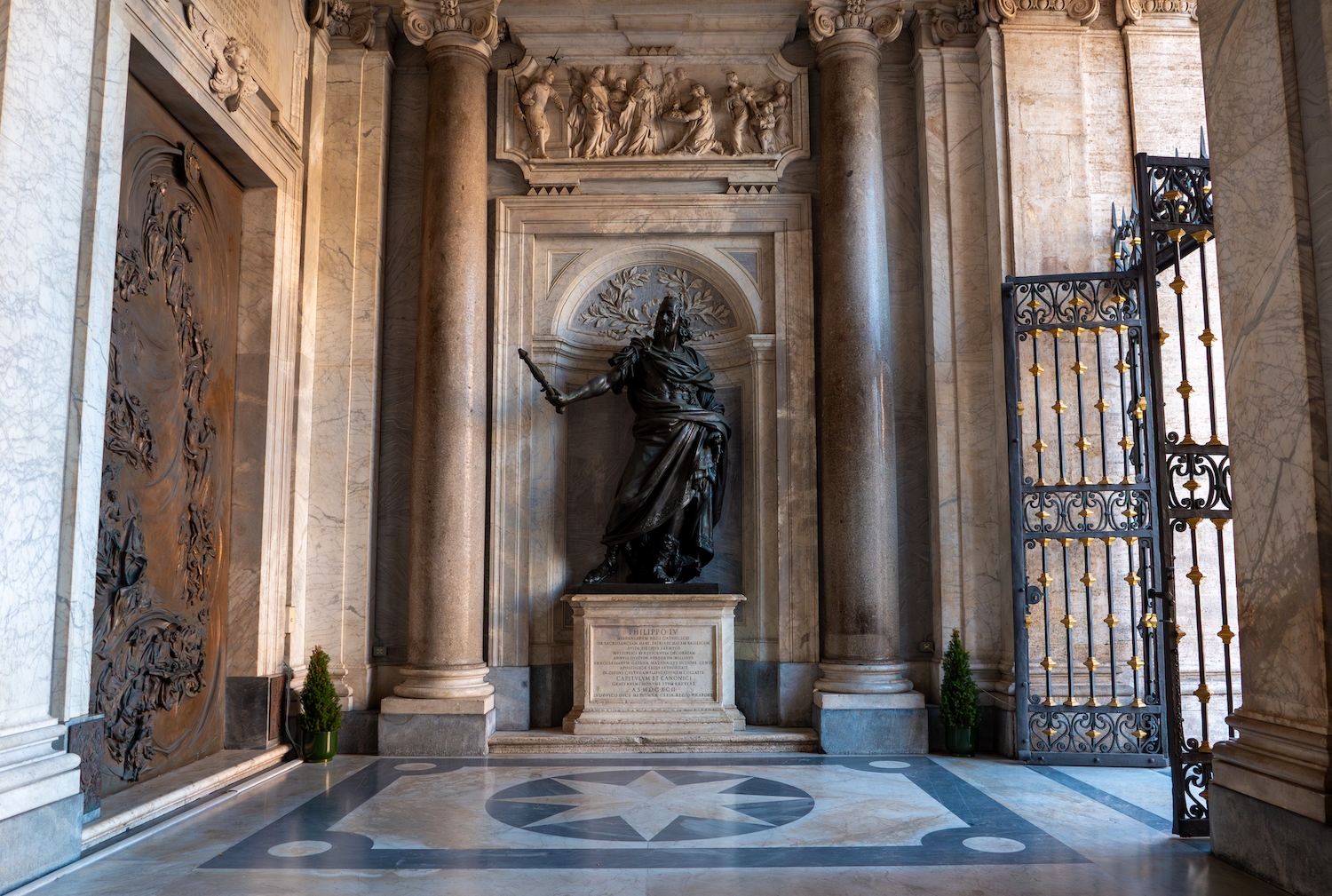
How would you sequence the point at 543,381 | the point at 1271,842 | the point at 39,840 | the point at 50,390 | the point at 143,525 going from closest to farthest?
the point at 1271,842, the point at 39,840, the point at 50,390, the point at 143,525, the point at 543,381

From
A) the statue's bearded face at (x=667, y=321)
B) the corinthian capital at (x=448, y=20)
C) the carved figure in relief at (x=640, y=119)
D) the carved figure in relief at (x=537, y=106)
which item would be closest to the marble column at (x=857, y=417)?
the statue's bearded face at (x=667, y=321)

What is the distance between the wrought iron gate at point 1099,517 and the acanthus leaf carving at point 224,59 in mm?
5602

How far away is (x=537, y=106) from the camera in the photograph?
866cm

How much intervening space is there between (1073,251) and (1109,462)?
5.50ft

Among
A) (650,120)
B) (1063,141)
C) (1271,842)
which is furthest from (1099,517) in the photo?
(650,120)

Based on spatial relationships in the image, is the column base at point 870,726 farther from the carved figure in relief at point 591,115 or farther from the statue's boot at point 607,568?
the carved figure in relief at point 591,115

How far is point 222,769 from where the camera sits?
20.4ft

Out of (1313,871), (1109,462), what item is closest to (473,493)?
(1109,462)

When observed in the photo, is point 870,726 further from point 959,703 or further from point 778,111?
point 778,111

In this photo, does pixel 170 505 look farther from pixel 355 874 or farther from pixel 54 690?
pixel 355 874

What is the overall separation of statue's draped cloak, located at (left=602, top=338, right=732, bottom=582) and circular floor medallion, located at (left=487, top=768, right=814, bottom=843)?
202 centimetres

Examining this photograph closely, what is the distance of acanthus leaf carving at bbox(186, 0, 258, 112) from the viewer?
6.20 metres

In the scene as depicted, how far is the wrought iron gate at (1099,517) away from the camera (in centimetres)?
693

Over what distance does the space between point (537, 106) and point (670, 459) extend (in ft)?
10.9
